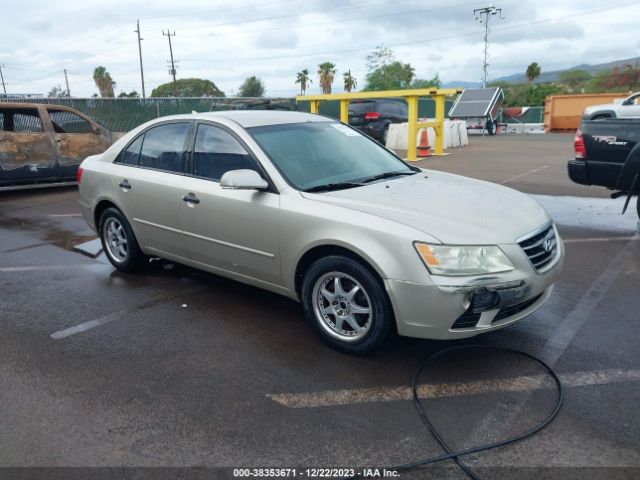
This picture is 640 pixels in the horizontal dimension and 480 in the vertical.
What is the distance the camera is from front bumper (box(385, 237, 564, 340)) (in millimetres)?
3252

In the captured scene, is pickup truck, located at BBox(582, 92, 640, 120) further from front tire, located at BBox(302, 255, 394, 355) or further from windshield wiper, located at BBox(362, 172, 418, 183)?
front tire, located at BBox(302, 255, 394, 355)

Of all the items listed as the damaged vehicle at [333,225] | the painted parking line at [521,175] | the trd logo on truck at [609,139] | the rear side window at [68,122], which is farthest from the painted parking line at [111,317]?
the rear side window at [68,122]

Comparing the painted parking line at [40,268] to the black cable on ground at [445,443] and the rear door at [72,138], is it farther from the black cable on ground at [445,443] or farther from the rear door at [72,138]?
the rear door at [72,138]

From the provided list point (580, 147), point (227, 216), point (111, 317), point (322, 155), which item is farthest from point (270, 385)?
point (580, 147)

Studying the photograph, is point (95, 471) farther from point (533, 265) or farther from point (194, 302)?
point (533, 265)

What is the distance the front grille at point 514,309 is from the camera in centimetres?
341

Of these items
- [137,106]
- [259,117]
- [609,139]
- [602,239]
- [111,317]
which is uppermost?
[137,106]

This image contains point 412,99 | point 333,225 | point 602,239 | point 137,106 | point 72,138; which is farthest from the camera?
point 137,106

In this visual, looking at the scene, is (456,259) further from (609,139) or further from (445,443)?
(609,139)

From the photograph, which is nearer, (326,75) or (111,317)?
(111,317)

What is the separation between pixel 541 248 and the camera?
3.67 meters

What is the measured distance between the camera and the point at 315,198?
3.84 metres

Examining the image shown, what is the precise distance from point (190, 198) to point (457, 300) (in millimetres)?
2375

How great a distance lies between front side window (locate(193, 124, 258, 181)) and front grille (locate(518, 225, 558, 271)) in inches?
78.6
